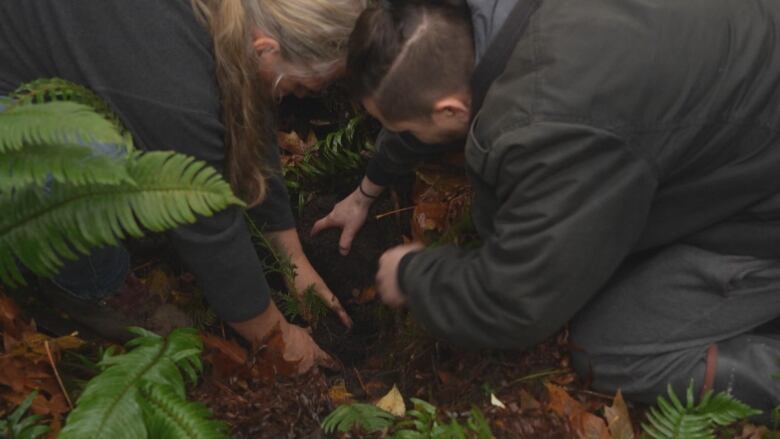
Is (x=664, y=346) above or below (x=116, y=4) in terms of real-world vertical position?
below

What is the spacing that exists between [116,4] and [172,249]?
151cm

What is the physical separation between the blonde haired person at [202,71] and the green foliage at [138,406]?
433 millimetres

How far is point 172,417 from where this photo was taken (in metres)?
2.17

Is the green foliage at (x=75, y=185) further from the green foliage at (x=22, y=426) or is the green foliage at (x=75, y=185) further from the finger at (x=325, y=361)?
the finger at (x=325, y=361)

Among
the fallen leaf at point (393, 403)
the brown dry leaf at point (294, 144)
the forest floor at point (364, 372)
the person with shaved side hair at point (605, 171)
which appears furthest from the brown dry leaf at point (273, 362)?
the brown dry leaf at point (294, 144)

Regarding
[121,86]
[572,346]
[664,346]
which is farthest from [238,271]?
[664,346]

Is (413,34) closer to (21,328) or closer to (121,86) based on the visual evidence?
(121,86)

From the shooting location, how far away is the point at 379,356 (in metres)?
3.26

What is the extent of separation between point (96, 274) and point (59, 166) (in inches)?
40.0

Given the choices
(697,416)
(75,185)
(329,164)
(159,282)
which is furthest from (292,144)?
(697,416)

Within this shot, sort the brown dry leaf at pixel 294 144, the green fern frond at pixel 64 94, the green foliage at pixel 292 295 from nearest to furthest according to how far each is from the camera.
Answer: the green fern frond at pixel 64 94 → the green foliage at pixel 292 295 → the brown dry leaf at pixel 294 144

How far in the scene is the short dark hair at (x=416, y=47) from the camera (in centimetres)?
229

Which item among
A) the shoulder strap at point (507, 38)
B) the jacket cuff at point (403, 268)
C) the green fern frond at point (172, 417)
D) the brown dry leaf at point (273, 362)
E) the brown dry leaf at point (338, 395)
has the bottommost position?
the brown dry leaf at point (338, 395)

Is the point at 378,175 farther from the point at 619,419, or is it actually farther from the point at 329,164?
the point at 619,419
